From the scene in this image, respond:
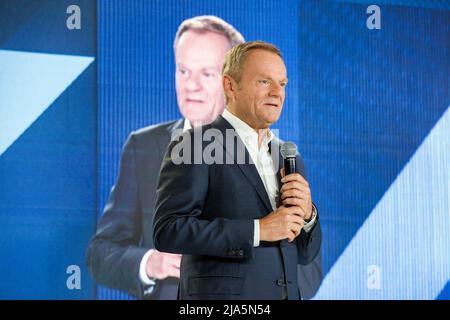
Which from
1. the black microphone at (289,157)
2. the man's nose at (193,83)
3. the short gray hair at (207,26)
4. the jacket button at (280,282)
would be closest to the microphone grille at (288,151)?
the black microphone at (289,157)

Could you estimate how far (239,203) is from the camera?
2.01 meters

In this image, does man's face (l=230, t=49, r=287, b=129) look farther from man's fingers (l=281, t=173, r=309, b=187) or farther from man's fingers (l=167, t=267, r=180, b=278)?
man's fingers (l=167, t=267, r=180, b=278)

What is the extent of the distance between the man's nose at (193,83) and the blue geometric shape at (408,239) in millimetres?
1099

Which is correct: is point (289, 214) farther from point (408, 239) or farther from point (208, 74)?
point (408, 239)

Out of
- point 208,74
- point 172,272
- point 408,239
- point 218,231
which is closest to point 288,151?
point 218,231

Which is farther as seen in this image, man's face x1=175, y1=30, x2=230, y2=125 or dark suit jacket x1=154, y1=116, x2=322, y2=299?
man's face x1=175, y1=30, x2=230, y2=125

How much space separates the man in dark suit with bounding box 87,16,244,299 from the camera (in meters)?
3.69

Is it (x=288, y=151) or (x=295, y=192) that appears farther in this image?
(x=288, y=151)

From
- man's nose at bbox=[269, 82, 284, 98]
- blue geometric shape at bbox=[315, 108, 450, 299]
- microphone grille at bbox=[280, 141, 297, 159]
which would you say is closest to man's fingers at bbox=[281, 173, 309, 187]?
microphone grille at bbox=[280, 141, 297, 159]

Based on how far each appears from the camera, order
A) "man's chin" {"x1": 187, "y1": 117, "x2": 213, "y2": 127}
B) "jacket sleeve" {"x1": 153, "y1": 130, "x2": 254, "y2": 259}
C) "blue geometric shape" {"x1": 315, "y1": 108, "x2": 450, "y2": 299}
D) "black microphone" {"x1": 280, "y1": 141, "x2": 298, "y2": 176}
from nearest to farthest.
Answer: "jacket sleeve" {"x1": 153, "y1": 130, "x2": 254, "y2": 259}
"black microphone" {"x1": 280, "y1": 141, "x2": 298, "y2": 176}
"man's chin" {"x1": 187, "y1": 117, "x2": 213, "y2": 127}
"blue geometric shape" {"x1": 315, "y1": 108, "x2": 450, "y2": 299}

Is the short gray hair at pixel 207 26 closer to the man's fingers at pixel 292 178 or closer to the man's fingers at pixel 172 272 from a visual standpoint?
the man's fingers at pixel 172 272

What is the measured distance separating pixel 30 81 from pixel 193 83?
78 centimetres
